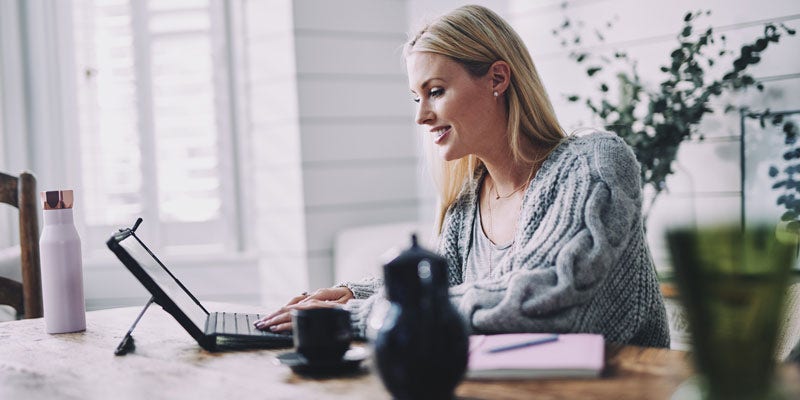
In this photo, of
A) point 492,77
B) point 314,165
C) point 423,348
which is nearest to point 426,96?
point 492,77

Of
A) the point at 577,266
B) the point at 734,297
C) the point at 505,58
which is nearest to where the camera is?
the point at 734,297

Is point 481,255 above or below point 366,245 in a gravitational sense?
above

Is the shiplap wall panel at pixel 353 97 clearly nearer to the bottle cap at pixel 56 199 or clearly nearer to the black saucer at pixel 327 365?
the bottle cap at pixel 56 199

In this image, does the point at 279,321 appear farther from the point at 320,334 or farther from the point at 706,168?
the point at 706,168

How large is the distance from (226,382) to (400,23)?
8.60ft

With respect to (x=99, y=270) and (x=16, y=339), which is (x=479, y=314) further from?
(x=99, y=270)

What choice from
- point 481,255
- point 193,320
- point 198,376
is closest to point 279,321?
point 193,320

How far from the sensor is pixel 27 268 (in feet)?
6.19

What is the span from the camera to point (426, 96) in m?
1.68

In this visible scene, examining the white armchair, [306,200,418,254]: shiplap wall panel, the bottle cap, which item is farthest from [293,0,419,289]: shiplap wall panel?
the bottle cap

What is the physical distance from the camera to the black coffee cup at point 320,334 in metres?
1.00

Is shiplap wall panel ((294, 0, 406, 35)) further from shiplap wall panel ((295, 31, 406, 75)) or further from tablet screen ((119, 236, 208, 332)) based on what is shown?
tablet screen ((119, 236, 208, 332))

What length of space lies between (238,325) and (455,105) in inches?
25.5

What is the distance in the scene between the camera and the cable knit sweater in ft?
3.84
